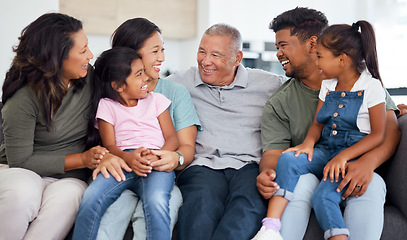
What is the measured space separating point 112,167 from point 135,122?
27cm

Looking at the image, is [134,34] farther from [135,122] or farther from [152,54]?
[135,122]

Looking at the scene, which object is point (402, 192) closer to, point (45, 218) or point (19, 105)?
point (45, 218)

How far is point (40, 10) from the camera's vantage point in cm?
377

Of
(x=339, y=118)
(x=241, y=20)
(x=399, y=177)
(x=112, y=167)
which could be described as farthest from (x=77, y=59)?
(x=241, y=20)

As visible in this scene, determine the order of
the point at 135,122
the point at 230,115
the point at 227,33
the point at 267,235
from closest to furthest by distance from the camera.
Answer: the point at 267,235 < the point at 135,122 < the point at 230,115 < the point at 227,33

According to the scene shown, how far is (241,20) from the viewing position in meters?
5.23

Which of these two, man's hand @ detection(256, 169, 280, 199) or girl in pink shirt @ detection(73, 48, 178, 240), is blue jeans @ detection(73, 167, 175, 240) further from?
man's hand @ detection(256, 169, 280, 199)

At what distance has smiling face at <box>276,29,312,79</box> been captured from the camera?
2195 millimetres

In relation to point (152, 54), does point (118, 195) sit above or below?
below

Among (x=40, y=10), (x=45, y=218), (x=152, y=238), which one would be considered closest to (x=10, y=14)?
(x=40, y=10)

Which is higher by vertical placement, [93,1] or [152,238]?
[93,1]

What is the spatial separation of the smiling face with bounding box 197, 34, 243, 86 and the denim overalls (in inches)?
23.4

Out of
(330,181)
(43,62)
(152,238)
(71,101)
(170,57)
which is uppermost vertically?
(43,62)

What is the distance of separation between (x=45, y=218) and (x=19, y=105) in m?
0.48
